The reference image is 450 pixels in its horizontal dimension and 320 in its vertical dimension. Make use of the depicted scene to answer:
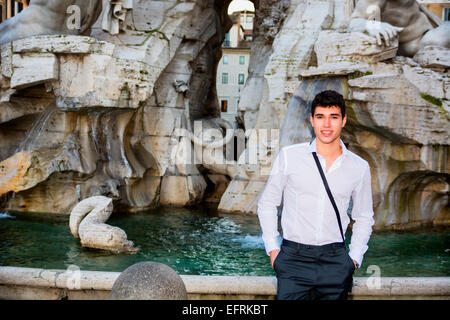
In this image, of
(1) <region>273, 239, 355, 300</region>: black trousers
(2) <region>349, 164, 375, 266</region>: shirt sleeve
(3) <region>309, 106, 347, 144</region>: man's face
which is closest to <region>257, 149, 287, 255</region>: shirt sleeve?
(1) <region>273, 239, 355, 300</region>: black trousers

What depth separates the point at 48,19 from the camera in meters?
9.55

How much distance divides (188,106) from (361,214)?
365 inches

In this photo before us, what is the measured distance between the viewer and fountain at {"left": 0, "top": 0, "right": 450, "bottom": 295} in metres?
7.42

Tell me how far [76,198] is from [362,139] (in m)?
5.11

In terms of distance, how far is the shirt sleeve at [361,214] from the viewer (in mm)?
2869

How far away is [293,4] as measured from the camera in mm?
10859

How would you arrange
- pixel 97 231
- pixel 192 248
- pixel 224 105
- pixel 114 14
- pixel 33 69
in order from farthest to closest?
pixel 224 105 → pixel 114 14 → pixel 33 69 → pixel 192 248 → pixel 97 231

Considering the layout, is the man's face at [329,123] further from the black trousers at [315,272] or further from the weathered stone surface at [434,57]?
the weathered stone surface at [434,57]

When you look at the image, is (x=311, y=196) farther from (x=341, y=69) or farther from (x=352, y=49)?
(x=352, y=49)

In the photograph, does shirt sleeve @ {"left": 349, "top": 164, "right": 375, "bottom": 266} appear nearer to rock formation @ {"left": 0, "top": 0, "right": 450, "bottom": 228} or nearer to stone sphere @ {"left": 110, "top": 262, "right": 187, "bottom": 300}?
stone sphere @ {"left": 110, "top": 262, "right": 187, "bottom": 300}

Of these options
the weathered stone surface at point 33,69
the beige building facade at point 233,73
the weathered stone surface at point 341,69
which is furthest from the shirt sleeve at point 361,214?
the beige building facade at point 233,73

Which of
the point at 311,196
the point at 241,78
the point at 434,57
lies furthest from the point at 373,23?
the point at 241,78
